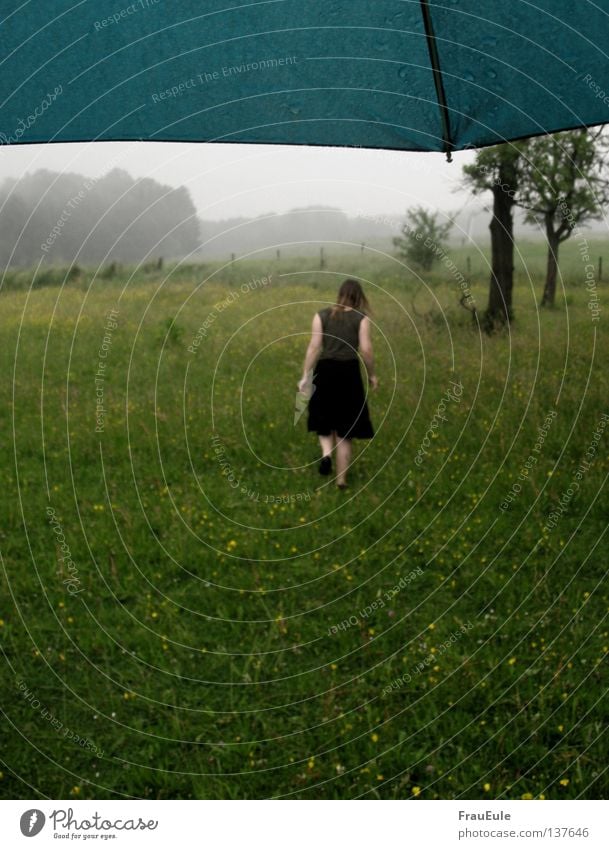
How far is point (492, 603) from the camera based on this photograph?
Result: 225 inches

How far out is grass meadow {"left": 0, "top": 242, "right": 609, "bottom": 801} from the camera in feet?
14.1

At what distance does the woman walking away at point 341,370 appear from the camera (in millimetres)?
7664

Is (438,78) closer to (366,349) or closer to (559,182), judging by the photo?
(366,349)

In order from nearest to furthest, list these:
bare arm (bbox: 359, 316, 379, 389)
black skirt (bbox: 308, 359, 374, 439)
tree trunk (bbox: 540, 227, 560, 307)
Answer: bare arm (bbox: 359, 316, 379, 389) → black skirt (bbox: 308, 359, 374, 439) → tree trunk (bbox: 540, 227, 560, 307)

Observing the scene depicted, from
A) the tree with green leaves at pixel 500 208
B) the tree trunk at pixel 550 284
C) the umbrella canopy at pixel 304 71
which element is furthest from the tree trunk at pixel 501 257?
the umbrella canopy at pixel 304 71

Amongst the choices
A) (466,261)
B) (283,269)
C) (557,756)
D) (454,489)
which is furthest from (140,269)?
(557,756)

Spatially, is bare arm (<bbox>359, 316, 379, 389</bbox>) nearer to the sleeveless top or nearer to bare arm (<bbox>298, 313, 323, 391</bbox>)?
the sleeveless top

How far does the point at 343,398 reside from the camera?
307 inches

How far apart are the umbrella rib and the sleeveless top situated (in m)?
1.91

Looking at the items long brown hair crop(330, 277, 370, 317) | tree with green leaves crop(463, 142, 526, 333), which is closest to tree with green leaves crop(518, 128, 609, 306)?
tree with green leaves crop(463, 142, 526, 333)

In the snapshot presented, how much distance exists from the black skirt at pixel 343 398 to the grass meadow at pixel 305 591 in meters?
0.56

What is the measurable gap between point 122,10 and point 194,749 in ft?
13.3

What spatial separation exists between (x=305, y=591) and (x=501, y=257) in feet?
34.1

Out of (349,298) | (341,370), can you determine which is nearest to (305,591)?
(341,370)
